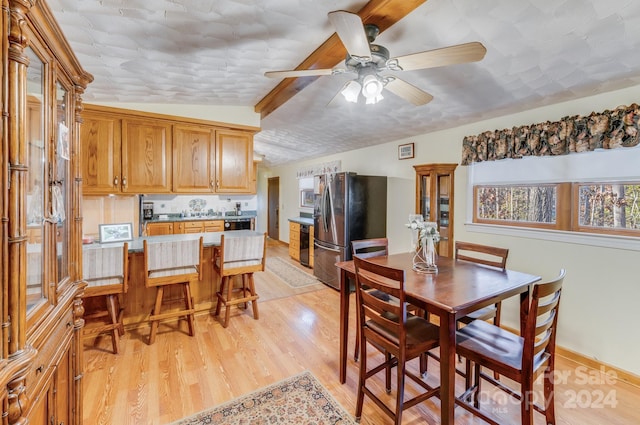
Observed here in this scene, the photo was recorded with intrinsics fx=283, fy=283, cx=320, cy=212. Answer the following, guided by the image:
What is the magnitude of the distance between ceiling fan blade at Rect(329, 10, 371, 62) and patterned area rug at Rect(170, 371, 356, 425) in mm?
2114

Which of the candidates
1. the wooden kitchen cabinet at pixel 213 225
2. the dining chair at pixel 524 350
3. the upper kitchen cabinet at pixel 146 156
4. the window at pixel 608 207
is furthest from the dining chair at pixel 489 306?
the wooden kitchen cabinet at pixel 213 225

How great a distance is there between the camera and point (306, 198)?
6.70 metres

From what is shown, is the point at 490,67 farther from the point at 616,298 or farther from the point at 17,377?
the point at 17,377

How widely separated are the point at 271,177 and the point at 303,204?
2316mm

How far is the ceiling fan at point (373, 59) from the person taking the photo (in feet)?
3.99

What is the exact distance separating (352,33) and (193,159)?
101 inches

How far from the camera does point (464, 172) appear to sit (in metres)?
3.24

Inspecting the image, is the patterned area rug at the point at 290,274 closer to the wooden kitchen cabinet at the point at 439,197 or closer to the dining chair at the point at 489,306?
the wooden kitchen cabinet at the point at 439,197

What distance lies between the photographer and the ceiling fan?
3.99 feet

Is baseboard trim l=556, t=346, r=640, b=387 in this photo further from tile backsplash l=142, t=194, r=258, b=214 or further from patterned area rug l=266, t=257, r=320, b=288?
tile backsplash l=142, t=194, r=258, b=214

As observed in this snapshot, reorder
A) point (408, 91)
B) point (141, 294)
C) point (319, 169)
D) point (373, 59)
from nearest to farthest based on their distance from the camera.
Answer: point (373, 59), point (408, 91), point (141, 294), point (319, 169)

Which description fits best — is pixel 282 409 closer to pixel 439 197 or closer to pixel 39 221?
pixel 39 221

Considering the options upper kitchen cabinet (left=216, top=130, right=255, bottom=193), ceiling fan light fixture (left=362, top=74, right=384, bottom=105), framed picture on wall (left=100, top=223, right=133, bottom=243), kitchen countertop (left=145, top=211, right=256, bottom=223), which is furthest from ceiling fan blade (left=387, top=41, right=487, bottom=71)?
kitchen countertop (left=145, top=211, right=256, bottom=223)

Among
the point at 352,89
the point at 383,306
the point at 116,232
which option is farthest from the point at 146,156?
the point at 383,306
